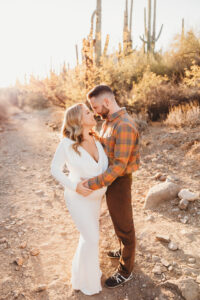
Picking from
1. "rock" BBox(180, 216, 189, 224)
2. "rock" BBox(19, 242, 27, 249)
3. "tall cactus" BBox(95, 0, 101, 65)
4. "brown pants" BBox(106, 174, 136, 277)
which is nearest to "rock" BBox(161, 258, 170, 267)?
"brown pants" BBox(106, 174, 136, 277)

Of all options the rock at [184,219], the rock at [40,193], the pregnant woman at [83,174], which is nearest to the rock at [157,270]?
the pregnant woman at [83,174]

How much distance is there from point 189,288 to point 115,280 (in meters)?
0.68

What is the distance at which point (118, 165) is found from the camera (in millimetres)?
2121

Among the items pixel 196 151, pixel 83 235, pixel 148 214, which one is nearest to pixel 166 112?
pixel 196 151

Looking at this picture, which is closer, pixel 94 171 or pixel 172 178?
pixel 94 171

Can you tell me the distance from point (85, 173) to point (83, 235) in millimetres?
577

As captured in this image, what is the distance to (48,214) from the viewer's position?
4.02 m

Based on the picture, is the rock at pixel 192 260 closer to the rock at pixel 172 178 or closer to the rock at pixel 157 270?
the rock at pixel 157 270

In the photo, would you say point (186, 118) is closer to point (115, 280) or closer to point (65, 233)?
point (65, 233)

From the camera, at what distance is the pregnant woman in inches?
87.5

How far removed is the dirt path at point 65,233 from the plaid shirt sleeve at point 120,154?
116 cm

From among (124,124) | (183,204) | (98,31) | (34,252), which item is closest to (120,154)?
(124,124)

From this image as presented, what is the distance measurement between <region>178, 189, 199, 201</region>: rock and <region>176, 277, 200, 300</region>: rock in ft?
5.12

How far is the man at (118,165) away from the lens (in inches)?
83.6
